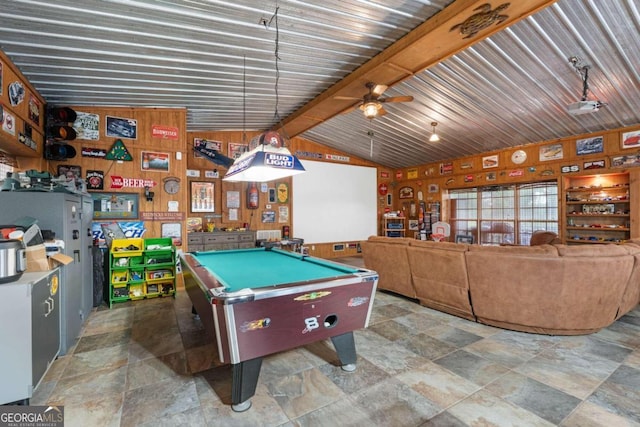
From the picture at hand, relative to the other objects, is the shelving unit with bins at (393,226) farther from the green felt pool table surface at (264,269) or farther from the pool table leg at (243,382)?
the pool table leg at (243,382)

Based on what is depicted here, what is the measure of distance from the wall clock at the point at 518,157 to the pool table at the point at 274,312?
21.1ft

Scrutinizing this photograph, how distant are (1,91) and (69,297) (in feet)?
7.27

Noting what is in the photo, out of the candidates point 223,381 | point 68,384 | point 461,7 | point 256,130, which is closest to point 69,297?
point 68,384

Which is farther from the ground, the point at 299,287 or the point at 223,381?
the point at 299,287

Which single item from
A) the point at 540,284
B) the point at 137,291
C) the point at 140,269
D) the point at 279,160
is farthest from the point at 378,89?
the point at 137,291

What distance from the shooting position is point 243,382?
1.93 m

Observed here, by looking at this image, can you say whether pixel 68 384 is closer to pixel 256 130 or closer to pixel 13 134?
pixel 13 134

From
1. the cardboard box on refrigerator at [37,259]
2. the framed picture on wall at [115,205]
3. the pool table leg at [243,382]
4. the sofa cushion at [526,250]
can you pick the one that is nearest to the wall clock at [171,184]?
the framed picture on wall at [115,205]

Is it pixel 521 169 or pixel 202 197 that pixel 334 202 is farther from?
pixel 521 169

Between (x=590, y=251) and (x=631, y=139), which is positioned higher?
(x=631, y=139)

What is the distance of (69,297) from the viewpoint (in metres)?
2.84

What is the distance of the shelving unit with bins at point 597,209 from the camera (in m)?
5.56

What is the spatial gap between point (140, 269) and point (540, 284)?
5353 millimetres

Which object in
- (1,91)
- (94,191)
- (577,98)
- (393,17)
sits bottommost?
(94,191)
